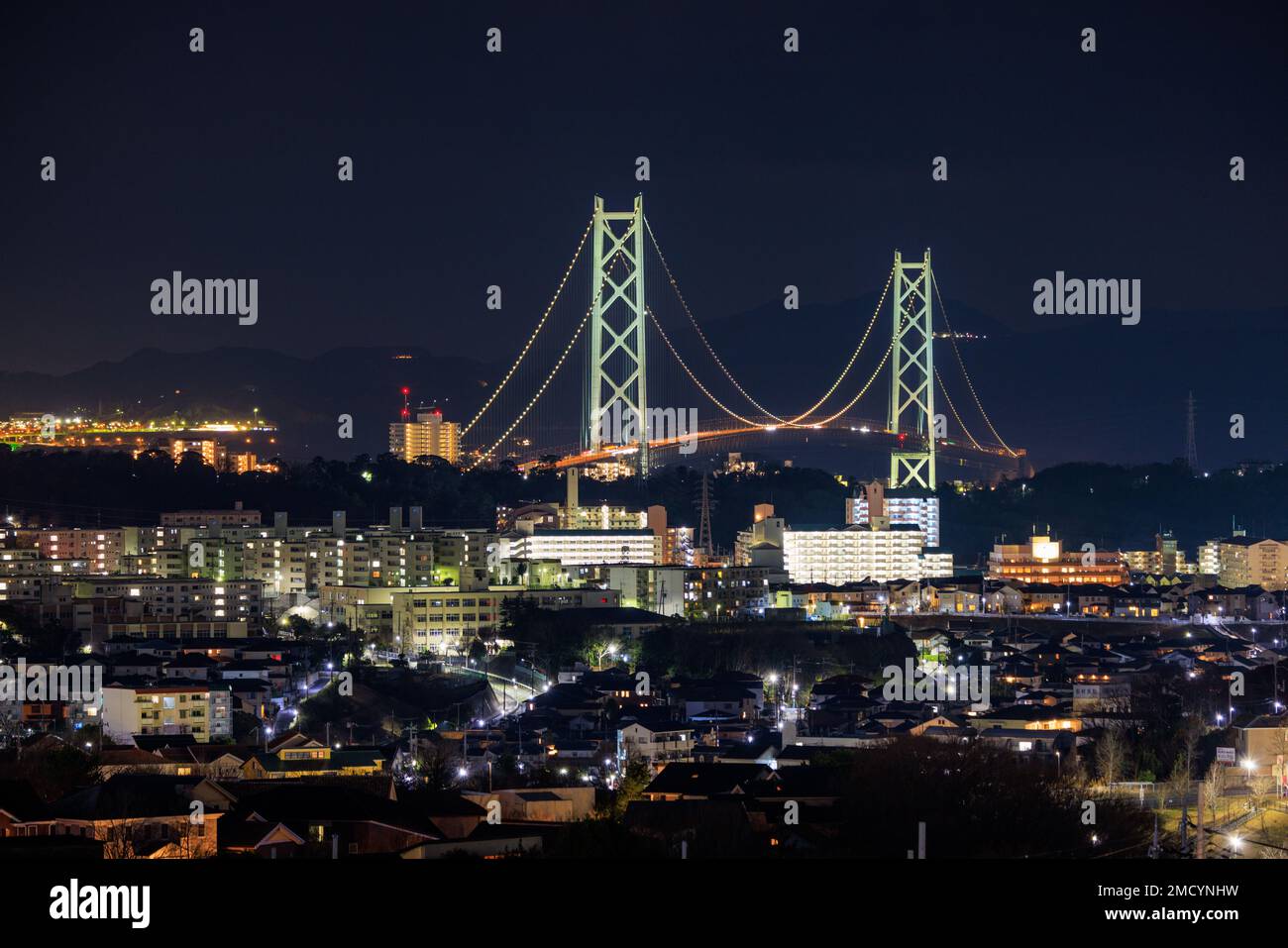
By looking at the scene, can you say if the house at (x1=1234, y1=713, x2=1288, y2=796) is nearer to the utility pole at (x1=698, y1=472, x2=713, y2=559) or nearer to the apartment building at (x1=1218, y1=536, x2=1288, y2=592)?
the utility pole at (x1=698, y1=472, x2=713, y2=559)

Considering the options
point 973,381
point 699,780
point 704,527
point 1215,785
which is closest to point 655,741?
point 699,780

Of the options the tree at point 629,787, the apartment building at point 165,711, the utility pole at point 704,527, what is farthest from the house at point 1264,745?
the utility pole at point 704,527

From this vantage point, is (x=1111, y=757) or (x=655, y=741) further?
(x=655, y=741)

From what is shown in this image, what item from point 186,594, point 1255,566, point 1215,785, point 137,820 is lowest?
point 1215,785

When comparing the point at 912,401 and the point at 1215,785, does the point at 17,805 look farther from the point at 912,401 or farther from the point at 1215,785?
the point at 912,401

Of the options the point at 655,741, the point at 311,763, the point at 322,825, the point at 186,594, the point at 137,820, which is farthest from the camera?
the point at 186,594

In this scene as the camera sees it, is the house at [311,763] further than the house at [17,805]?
Yes

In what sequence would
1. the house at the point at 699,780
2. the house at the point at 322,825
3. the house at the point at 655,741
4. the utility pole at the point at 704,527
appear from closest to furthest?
the house at the point at 322,825
the house at the point at 699,780
the house at the point at 655,741
the utility pole at the point at 704,527

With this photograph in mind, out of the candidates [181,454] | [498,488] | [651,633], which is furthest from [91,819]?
[181,454]

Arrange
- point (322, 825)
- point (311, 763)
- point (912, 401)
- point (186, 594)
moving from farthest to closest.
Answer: point (912, 401) < point (186, 594) < point (311, 763) < point (322, 825)

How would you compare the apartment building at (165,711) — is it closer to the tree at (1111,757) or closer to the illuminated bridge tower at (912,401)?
the tree at (1111,757)

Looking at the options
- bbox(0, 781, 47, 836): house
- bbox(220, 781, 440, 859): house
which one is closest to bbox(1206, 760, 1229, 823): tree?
bbox(220, 781, 440, 859): house
